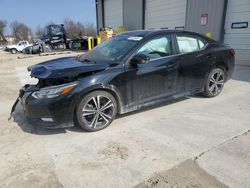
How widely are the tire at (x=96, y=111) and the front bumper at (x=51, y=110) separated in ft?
0.47

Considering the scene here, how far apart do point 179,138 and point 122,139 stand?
817 mm

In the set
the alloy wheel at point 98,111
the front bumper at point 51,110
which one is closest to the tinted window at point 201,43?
the alloy wheel at point 98,111

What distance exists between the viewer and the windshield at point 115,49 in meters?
3.81

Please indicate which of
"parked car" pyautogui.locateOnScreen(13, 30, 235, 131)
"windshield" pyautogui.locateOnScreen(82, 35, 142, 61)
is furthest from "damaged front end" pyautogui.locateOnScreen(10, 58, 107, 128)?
"windshield" pyautogui.locateOnScreen(82, 35, 142, 61)

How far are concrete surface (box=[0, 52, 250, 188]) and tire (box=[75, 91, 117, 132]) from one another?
0.14m

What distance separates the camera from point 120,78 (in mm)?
3578

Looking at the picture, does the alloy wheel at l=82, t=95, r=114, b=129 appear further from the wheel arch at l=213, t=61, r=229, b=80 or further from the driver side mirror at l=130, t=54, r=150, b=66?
the wheel arch at l=213, t=61, r=229, b=80

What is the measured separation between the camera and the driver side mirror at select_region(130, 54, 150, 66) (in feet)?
11.8

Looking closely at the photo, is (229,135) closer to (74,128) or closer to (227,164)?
(227,164)

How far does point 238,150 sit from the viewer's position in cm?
290

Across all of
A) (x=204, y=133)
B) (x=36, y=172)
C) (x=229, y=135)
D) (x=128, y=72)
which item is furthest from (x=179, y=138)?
(x=36, y=172)

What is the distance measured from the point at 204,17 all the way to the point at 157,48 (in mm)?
7987

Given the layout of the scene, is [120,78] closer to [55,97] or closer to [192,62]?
[55,97]

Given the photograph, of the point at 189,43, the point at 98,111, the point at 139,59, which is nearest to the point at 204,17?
the point at 189,43
